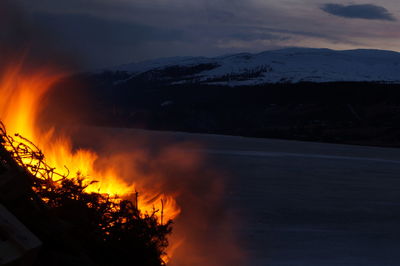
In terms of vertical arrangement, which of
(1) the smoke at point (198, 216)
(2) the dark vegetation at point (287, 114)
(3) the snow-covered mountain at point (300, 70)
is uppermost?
(3) the snow-covered mountain at point (300, 70)

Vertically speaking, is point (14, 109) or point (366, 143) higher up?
point (366, 143)

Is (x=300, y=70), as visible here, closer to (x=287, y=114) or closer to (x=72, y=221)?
(x=287, y=114)

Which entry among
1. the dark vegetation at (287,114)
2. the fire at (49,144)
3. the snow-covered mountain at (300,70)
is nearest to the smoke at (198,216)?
the fire at (49,144)

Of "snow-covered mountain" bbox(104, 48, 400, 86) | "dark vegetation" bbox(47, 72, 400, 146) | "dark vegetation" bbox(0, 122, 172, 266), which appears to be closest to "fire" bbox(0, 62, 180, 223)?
"dark vegetation" bbox(0, 122, 172, 266)

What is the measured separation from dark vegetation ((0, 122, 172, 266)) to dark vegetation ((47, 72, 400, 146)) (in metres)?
61.2

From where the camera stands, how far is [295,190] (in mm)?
19047

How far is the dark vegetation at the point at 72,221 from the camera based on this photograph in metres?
4.35

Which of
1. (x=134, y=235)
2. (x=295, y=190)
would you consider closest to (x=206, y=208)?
(x=295, y=190)

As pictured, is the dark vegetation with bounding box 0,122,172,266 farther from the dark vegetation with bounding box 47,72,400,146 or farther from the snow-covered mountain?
the snow-covered mountain

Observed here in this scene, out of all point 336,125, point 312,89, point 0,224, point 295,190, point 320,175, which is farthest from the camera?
point 312,89

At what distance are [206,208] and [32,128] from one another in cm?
684

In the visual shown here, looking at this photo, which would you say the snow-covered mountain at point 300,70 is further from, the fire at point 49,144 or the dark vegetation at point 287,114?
the fire at point 49,144

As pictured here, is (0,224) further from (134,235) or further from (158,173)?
(158,173)

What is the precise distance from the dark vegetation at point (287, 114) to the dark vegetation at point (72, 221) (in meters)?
61.2
